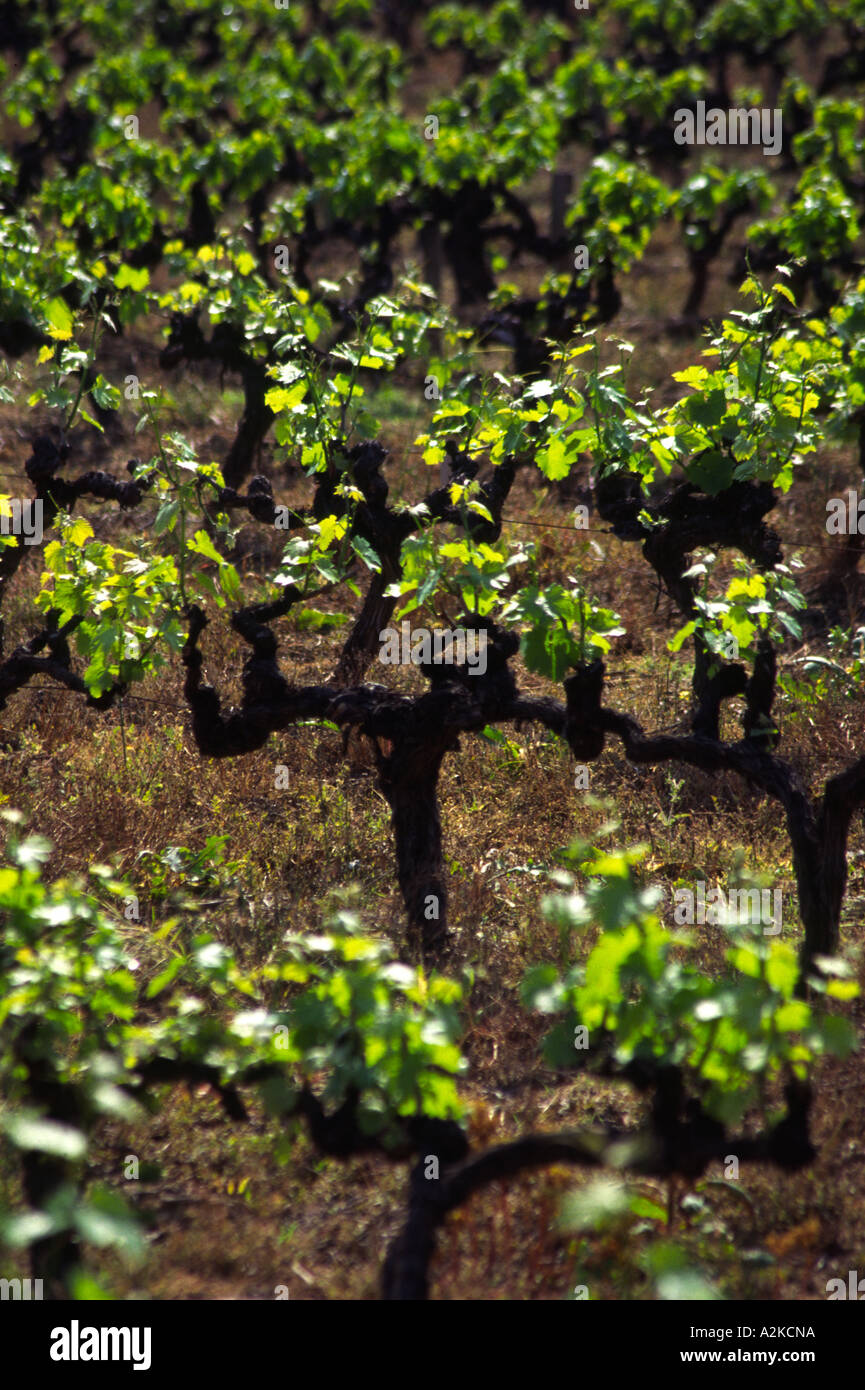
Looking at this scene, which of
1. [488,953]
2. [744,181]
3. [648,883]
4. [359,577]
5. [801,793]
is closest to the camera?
[801,793]

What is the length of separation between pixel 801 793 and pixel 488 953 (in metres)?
1.25

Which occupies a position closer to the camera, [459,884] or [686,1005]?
[686,1005]

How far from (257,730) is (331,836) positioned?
687 mm

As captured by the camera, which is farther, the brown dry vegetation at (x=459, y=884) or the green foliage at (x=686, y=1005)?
the brown dry vegetation at (x=459, y=884)

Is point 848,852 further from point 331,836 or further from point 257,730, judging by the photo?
point 257,730

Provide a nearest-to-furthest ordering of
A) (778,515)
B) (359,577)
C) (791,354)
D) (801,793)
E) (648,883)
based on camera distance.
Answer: (801,793)
(648,883)
(791,354)
(359,577)
(778,515)

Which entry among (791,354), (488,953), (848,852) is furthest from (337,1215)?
(791,354)

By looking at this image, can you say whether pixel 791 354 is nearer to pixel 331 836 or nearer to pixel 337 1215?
pixel 331 836

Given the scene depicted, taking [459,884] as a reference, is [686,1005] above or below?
below

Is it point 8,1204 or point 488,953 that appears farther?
point 488,953

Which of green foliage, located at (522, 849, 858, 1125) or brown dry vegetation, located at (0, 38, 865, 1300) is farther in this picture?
brown dry vegetation, located at (0, 38, 865, 1300)

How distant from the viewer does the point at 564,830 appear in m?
4.96
